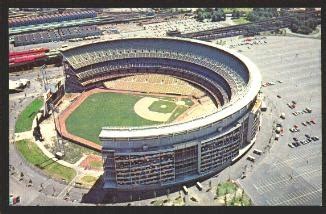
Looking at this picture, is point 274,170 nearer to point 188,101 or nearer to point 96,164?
point 188,101

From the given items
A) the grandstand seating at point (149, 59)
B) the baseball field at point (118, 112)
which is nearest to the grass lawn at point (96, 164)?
the baseball field at point (118, 112)

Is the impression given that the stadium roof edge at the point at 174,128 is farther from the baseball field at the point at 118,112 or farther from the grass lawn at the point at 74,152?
the baseball field at the point at 118,112

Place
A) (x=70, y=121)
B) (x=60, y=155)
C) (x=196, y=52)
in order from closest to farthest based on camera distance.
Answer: (x=60, y=155), (x=70, y=121), (x=196, y=52)

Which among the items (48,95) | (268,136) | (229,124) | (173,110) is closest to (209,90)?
(173,110)

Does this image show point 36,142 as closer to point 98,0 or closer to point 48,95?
point 48,95

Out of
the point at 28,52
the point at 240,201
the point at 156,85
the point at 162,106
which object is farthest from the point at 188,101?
the point at 28,52

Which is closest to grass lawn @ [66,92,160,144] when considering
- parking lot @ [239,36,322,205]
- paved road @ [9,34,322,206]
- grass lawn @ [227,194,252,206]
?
paved road @ [9,34,322,206]

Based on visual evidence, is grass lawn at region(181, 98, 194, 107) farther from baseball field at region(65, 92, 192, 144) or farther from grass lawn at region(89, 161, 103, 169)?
grass lawn at region(89, 161, 103, 169)
